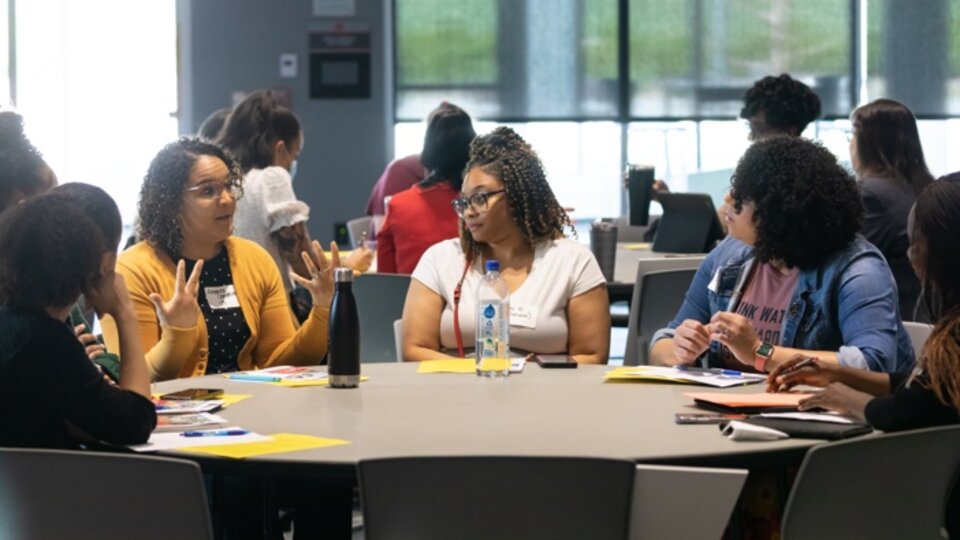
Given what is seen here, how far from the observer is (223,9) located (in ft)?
30.7

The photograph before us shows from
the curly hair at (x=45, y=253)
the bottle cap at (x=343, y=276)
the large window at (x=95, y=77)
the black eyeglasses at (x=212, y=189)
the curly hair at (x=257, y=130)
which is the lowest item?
the bottle cap at (x=343, y=276)

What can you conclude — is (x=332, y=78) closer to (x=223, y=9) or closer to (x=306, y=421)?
(x=223, y=9)

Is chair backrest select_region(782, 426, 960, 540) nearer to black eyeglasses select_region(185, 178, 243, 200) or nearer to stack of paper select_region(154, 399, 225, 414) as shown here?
stack of paper select_region(154, 399, 225, 414)

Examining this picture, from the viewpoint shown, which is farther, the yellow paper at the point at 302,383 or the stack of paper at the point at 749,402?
the yellow paper at the point at 302,383

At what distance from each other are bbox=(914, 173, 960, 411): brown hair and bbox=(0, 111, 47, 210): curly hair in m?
2.12

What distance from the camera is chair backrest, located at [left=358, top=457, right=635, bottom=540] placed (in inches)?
76.1

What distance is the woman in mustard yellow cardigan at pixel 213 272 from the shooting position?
3.54 metres

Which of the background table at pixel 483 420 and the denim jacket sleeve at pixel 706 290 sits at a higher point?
the denim jacket sleeve at pixel 706 290

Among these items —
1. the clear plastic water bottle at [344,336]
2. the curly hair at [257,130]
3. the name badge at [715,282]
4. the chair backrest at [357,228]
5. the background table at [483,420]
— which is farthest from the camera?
the chair backrest at [357,228]

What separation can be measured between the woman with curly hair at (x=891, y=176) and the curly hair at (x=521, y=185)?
4.13ft

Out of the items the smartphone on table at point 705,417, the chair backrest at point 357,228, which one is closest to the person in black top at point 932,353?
the smartphone on table at point 705,417

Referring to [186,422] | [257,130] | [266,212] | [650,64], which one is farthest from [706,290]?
[650,64]

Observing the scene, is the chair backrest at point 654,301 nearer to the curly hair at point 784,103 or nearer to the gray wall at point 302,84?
the curly hair at point 784,103

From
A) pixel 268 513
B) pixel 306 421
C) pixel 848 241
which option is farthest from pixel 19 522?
pixel 848 241
